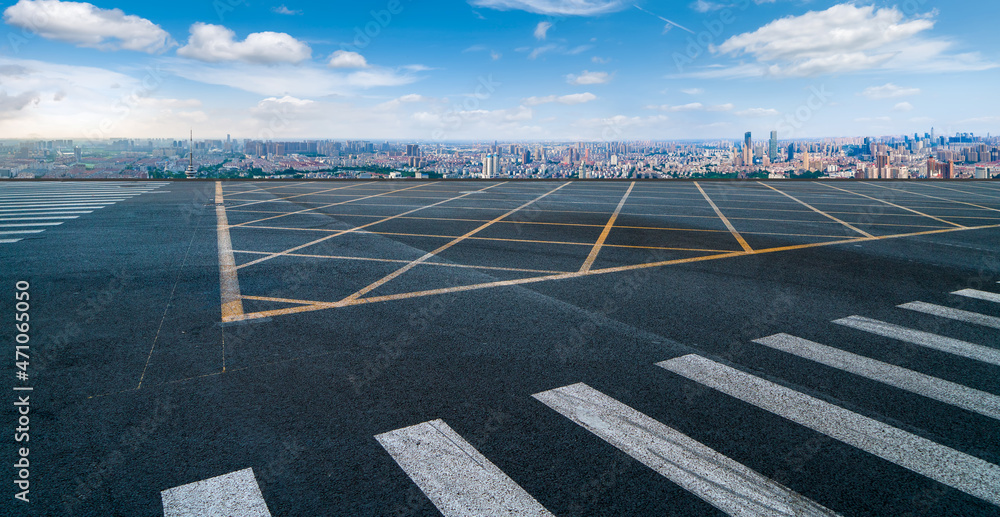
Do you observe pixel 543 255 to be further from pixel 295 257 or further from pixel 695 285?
pixel 295 257

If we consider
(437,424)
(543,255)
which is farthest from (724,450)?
(543,255)

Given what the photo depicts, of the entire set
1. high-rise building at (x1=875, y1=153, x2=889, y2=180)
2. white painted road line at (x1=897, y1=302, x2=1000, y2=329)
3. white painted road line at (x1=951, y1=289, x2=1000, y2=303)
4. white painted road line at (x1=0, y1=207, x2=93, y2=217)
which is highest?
high-rise building at (x1=875, y1=153, x2=889, y2=180)

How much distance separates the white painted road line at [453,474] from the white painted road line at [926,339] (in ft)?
14.5

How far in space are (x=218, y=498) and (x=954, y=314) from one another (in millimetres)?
7215

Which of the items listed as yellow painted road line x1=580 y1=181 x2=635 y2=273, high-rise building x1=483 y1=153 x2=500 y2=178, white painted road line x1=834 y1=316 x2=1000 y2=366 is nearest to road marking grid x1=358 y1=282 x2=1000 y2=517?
white painted road line x1=834 y1=316 x2=1000 y2=366

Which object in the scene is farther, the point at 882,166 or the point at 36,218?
the point at 882,166

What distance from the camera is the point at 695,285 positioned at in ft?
22.6

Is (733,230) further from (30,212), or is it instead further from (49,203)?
(49,203)

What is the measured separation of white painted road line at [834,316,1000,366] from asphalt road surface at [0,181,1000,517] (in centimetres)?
3

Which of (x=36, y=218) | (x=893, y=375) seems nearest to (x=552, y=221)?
(x=893, y=375)

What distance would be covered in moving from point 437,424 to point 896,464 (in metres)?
2.71

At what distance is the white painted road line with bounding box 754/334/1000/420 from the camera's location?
148 inches

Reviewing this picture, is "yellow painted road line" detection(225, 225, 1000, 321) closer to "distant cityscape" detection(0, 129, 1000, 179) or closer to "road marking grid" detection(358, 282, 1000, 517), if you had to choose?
"road marking grid" detection(358, 282, 1000, 517)

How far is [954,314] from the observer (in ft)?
19.0
